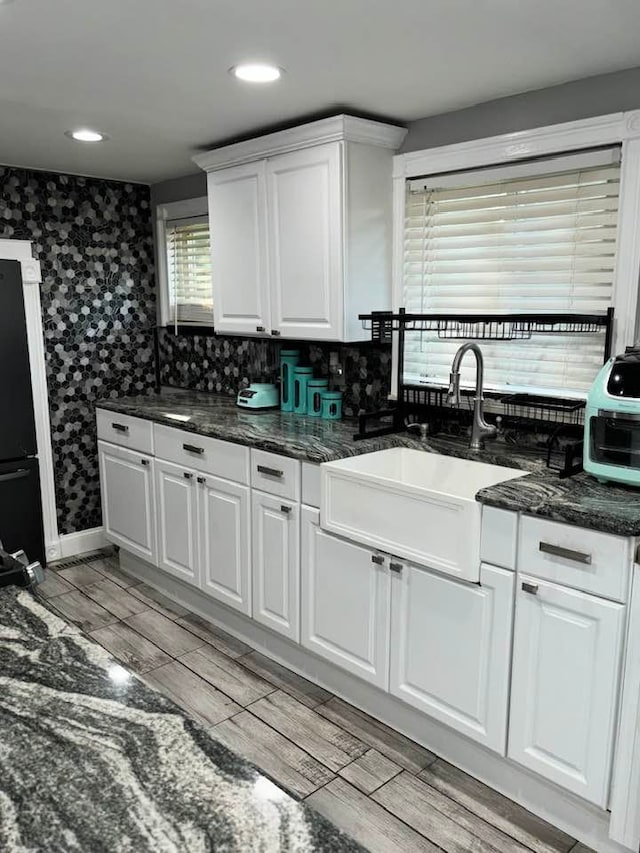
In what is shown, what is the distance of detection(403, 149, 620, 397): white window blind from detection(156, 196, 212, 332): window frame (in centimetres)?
150

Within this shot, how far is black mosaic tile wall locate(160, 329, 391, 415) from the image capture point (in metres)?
3.17

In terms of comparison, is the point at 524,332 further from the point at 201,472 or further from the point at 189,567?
the point at 189,567

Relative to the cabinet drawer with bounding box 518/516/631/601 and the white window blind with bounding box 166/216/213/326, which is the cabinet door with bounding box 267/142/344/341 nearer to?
the white window blind with bounding box 166/216/213/326

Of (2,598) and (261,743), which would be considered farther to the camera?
(261,743)

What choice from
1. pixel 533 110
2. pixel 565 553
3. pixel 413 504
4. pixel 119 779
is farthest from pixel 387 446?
pixel 119 779

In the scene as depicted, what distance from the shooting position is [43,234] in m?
3.83

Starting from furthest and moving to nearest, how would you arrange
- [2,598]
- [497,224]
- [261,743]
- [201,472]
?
[201,472] < [497,224] < [261,743] < [2,598]

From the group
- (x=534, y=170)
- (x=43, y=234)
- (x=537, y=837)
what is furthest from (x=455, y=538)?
(x=43, y=234)

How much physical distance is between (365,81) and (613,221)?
964 mm

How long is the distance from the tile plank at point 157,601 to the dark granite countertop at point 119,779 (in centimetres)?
240

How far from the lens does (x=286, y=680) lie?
2.80 meters

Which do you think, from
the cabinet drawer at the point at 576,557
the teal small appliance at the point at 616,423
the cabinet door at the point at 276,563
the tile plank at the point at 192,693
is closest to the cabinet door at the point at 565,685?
the cabinet drawer at the point at 576,557

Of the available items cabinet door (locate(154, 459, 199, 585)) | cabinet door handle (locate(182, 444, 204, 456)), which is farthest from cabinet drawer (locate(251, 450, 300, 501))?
cabinet door (locate(154, 459, 199, 585))

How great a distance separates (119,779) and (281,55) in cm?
197
